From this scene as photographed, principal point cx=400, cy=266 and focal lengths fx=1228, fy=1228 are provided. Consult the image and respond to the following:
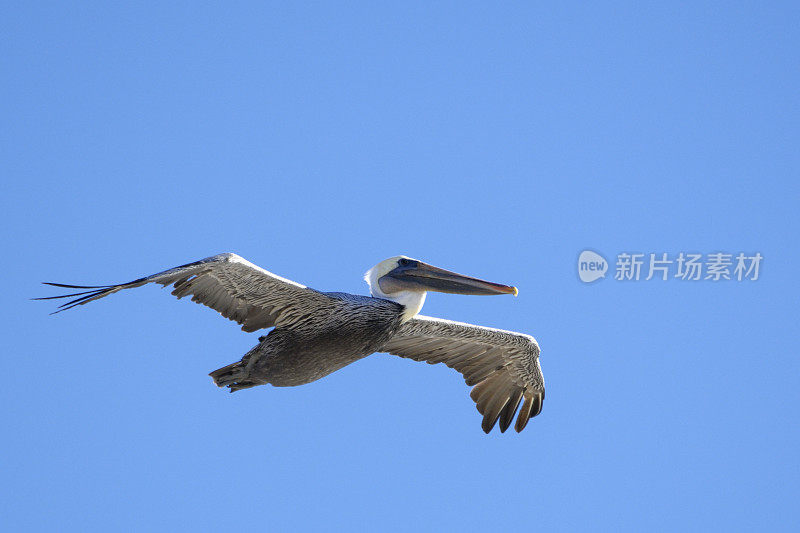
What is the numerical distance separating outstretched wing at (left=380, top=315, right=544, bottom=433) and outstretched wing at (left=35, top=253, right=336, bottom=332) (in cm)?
178

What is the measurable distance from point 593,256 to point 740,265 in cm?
180

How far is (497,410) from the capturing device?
43.5ft

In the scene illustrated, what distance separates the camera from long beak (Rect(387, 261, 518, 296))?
12.2 meters

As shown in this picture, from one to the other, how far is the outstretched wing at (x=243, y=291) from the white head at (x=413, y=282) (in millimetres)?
783

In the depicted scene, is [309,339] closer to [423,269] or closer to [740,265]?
[423,269]

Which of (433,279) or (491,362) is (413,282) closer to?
(433,279)

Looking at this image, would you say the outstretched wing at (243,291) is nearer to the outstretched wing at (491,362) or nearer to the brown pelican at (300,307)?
the brown pelican at (300,307)

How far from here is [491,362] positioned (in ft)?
43.9

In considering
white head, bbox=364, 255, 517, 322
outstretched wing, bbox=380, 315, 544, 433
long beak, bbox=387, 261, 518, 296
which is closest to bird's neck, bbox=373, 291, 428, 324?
white head, bbox=364, 255, 517, 322

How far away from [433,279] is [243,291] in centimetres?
193

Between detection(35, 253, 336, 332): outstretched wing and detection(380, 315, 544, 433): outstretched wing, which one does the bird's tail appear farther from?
detection(380, 315, 544, 433): outstretched wing

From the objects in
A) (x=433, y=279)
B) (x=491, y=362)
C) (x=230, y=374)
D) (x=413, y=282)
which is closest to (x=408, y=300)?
(x=413, y=282)

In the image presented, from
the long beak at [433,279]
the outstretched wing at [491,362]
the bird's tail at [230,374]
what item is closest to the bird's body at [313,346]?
the bird's tail at [230,374]

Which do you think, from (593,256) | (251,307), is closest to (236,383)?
(251,307)
